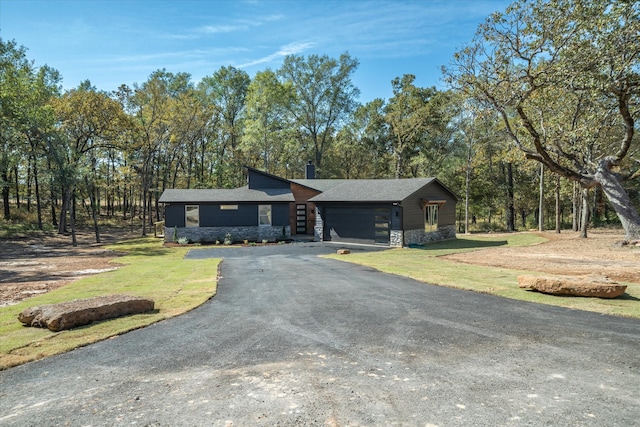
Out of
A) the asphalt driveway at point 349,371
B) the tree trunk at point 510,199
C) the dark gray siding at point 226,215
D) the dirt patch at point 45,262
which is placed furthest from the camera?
the tree trunk at point 510,199

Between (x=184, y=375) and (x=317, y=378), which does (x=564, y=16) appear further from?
(x=184, y=375)

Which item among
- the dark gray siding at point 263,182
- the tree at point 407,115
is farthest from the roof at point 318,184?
the tree at point 407,115

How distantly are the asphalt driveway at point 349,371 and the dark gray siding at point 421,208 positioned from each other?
14928 millimetres

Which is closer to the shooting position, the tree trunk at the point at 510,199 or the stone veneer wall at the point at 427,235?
the stone veneer wall at the point at 427,235

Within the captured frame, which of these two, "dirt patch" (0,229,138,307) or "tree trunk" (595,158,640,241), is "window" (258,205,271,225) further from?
"tree trunk" (595,158,640,241)

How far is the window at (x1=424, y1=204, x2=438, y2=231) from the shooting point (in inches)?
1033

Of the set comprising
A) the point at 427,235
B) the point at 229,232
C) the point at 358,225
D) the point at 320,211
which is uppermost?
the point at 320,211

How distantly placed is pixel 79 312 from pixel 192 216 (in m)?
19.9

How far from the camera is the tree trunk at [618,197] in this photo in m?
17.4

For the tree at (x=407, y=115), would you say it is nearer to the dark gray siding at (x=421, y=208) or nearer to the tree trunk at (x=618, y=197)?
the dark gray siding at (x=421, y=208)

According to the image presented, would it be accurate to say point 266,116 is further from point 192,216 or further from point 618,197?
point 618,197

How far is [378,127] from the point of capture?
144ft

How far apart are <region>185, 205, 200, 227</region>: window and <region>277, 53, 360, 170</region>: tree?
20405 mm

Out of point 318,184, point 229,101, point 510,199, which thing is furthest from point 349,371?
point 229,101
